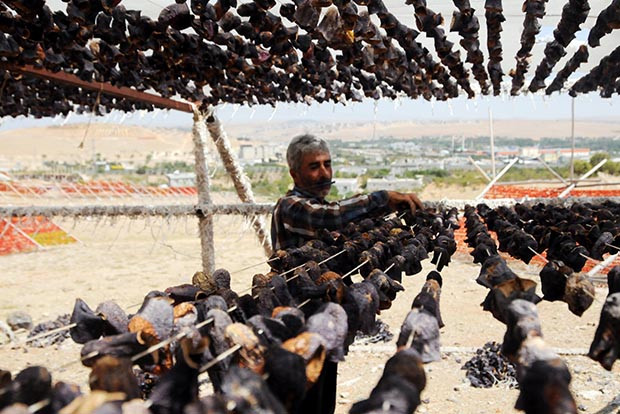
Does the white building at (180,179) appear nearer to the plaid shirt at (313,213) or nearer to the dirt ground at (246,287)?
the dirt ground at (246,287)

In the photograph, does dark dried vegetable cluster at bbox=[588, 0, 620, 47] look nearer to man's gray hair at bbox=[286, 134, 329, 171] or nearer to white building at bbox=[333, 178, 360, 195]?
man's gray hair at bbox=[286, 134, 329, 171]

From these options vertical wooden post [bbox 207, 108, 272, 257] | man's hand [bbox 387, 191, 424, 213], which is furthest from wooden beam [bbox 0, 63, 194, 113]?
man's hand [bbox 387, 191, 424, 213]

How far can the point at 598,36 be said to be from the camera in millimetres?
3055

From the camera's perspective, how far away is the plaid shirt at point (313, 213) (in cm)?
330

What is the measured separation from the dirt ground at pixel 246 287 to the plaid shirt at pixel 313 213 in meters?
0.32

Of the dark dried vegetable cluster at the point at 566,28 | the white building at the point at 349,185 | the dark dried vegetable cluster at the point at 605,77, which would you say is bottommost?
the white building at the point at 349,185

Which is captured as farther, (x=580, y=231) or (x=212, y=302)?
(x=580, y=231)

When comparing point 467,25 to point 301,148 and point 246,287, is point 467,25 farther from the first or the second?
point 246,287

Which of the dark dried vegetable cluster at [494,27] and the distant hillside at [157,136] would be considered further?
the distant hillside at [157,136]

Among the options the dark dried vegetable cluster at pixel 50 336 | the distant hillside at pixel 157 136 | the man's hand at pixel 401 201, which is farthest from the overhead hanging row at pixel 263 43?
the distant hillside at pixel 157 136

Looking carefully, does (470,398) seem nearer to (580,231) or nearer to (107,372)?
(580,231)

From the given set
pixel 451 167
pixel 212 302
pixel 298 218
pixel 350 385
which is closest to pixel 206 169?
pixel 350 385

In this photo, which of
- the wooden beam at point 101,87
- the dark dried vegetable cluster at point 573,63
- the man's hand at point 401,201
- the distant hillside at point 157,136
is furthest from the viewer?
the distant hillside at point 157,136

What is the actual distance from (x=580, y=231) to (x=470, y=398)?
3.39 metres
